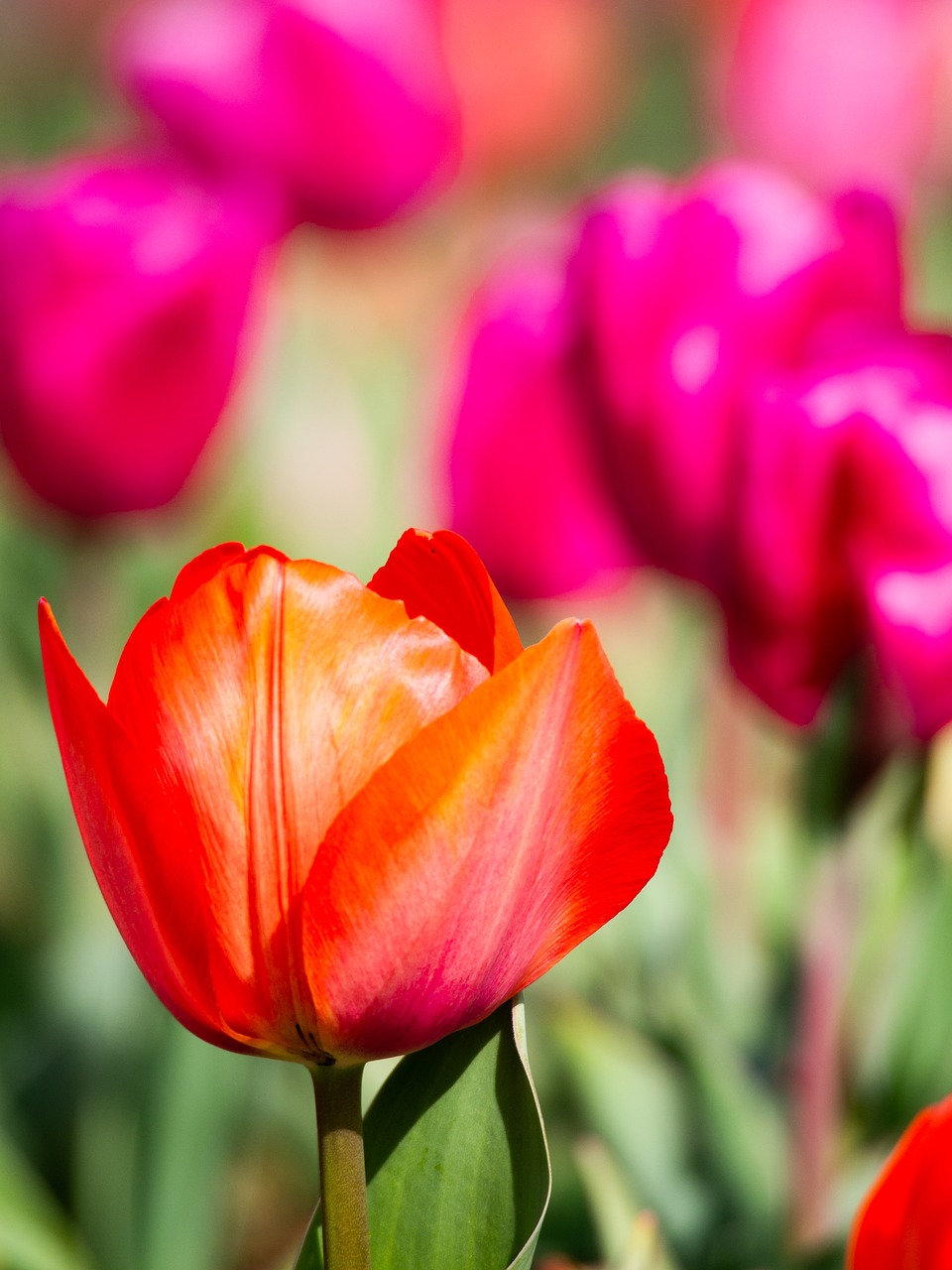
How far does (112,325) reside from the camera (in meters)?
0.64

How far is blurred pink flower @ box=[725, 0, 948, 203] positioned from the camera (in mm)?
1468

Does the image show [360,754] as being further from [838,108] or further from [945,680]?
[838,108]

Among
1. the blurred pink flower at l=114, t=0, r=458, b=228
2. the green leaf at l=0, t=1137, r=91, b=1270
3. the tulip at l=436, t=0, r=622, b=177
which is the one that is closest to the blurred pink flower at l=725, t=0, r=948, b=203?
the tulip at l=436, t=0, r=622, b=177

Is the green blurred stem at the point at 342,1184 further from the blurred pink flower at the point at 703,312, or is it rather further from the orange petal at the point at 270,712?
the blurred pink flower at the point at 703,312

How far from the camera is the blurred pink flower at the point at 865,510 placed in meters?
0.42

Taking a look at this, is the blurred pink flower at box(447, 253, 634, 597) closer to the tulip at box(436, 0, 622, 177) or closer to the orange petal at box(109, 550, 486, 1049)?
the orange petal at box(109, 550, 486, 1049)

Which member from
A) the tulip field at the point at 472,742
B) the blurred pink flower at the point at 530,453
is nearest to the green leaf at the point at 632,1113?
the tulip field at the point at 472,742

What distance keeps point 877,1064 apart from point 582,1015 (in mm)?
144

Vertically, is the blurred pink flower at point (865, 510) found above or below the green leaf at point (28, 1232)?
above

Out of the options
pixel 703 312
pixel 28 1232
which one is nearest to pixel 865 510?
pixel 703 312

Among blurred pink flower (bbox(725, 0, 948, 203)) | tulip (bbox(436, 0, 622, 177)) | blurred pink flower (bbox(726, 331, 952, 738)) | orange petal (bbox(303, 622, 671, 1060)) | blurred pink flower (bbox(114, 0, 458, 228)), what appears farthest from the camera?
tulip (bbox(436, 0, 622, 177))

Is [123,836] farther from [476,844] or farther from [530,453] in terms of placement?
[530,453]

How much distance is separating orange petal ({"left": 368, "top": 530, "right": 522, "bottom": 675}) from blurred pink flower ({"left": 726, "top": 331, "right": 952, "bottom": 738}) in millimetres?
196

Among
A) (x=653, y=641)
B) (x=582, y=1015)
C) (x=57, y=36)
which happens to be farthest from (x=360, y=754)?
(x=57, y=36)
